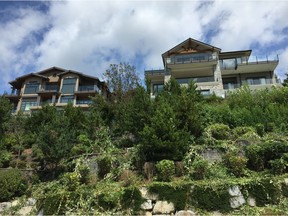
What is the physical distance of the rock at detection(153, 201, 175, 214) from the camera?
899cm

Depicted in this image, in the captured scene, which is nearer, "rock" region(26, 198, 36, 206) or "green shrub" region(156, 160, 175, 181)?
"green shrub" region(156, 160, 175, 181)

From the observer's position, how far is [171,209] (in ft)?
29.6

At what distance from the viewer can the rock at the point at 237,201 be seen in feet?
29.0

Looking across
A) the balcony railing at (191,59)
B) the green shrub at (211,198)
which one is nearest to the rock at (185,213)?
the green shrub at (211,198)

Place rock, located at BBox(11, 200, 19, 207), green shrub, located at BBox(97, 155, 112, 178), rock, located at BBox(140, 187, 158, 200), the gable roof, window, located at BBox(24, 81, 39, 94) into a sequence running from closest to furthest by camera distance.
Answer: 1. rock, located at BBox(140, 187, 158, 200)
2. rock, located at BBox(11, 200, 19, 207)
3. green shrub, located at BBox(97, 155, 112, 178)
4. the gable roof
5. window, located at BBox(24, 81, 39, 94)

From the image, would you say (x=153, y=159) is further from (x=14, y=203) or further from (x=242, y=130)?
(x=14, y=203)

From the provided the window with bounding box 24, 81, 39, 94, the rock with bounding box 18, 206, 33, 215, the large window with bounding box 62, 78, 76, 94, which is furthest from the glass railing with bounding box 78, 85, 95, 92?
the rock with bounding box 18, 206, 33, 215

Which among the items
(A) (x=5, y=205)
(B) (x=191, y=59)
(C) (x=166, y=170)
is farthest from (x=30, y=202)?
(B) (x=191, y=59)

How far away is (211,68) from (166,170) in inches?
968

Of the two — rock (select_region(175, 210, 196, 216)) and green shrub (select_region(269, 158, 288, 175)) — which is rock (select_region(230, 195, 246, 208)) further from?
green shrub (select_region(269, 158, 288, 175))

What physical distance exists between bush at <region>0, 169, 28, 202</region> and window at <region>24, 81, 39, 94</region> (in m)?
31.8

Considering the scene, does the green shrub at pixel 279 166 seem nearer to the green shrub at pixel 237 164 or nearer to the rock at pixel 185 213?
the green shrub at pixel 237 164

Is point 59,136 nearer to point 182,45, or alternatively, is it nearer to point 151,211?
point 151,211

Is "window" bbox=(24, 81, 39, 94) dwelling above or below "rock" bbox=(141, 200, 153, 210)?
above
